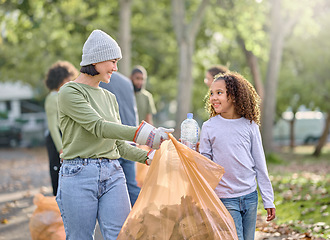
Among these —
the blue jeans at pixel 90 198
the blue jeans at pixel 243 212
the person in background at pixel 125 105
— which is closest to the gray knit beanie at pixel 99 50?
the blue jeans at pixel 90 198

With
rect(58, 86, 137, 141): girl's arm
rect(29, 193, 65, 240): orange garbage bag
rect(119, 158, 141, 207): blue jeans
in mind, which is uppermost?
rect(58, 86, 137, 141): girl's arm

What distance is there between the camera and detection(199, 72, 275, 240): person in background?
3.22 meters

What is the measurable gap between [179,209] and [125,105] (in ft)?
6.51

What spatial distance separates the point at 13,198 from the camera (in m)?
9.09

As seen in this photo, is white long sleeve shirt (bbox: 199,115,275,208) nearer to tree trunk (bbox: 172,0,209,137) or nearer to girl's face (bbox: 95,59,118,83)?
girl's face (bbox: 95,59,118,83)

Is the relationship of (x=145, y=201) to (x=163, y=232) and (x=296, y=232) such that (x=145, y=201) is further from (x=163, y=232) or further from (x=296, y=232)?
(x=296, y=232)

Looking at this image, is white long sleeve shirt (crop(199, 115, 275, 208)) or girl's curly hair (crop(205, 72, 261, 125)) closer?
white long sleeve shirt (crop(199, 115, 275, 208))

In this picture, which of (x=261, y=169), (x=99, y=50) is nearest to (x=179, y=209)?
(x=261, y=169)

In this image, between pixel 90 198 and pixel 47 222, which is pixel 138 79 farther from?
pixel 90 198

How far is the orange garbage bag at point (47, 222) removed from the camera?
471 cm

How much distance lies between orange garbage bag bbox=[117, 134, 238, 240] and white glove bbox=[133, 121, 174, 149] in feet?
0.26

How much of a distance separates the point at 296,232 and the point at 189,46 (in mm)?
9857

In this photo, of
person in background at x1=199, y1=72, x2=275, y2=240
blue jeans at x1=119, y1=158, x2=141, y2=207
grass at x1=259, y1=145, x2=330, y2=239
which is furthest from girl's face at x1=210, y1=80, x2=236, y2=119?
grass at x1=259, y1=145, x2=330, y2=239

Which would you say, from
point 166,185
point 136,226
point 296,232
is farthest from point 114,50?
point 296,232
